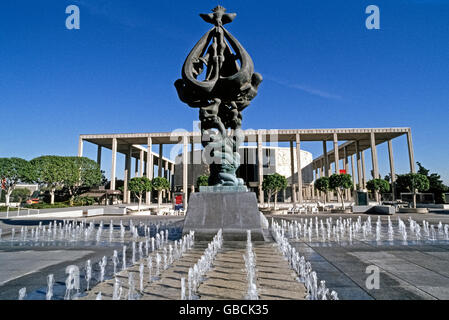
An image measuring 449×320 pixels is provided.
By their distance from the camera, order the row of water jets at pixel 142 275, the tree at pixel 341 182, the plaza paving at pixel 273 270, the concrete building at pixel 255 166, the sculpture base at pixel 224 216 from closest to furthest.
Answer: the row of water jets at pixel 142 275 < the plaza paving at pixel 273 270 < the sculpture base at pixel 224 216 < the tree at pixel 341 182 < the concrete building at pixel 255 166

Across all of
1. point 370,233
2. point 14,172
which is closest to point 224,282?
point 370,233

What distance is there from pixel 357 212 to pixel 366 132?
1013 inches

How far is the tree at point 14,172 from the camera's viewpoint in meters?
36.2

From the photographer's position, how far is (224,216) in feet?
26.5

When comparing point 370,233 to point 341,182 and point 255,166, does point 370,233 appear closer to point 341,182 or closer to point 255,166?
point 341,182

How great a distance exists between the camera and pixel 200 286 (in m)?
3.74

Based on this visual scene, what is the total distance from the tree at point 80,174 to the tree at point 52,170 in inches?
9.1

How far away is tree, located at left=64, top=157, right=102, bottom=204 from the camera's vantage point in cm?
4228

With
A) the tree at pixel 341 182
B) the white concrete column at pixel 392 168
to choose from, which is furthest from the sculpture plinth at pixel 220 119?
the white concrete column at pixel 392 168

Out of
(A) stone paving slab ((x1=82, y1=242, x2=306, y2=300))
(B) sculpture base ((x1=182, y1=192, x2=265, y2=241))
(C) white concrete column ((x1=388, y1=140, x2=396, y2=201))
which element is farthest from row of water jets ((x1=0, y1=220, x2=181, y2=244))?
(C) white concrete column ((x1=388, y1=140, x2=396, y2=201))

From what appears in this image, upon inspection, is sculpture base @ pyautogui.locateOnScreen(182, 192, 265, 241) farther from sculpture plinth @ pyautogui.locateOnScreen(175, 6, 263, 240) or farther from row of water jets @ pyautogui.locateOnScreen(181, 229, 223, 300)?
row of water jets @ pyautogui.locateOnScreen(181, 229, 223, 300)

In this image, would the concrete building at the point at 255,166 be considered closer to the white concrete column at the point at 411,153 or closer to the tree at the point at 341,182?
the white concrete column at the point at 411,153
